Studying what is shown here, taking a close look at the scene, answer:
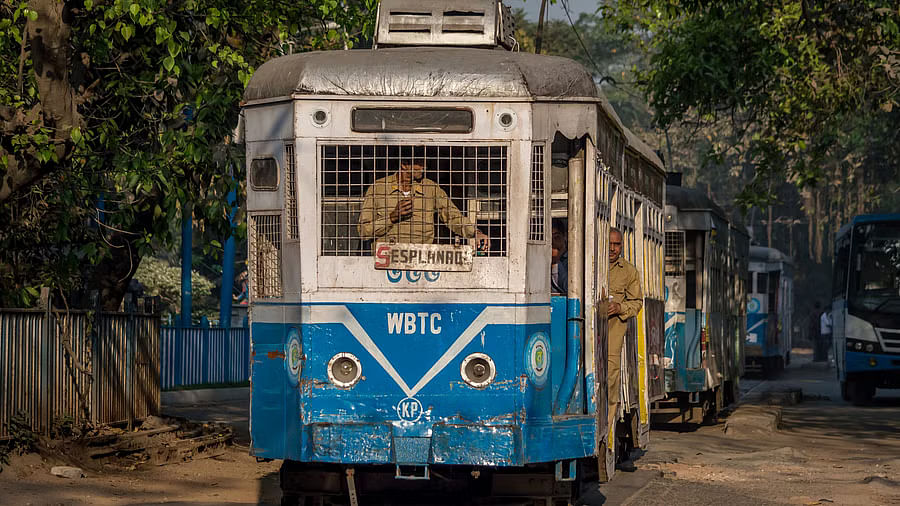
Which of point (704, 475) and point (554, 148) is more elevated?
point (554, 148)

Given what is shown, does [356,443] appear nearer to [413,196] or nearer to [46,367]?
[413,196]

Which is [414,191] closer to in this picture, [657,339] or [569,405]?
[569,405]

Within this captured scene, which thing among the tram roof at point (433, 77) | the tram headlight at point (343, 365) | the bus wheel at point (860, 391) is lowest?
the bus wheel at point (860, 391)

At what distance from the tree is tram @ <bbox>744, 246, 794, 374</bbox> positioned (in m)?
22.7

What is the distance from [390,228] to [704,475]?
6.34 meters

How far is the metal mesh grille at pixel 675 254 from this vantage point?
19375mm

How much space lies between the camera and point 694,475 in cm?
1408

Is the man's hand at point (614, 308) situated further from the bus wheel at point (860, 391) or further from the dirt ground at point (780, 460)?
the bus wheel at point (860, 391)

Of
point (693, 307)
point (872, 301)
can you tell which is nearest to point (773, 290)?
point (872, 301)

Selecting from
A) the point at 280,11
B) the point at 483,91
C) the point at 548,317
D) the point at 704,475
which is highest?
the point at 280,11

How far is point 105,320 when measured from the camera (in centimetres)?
1446

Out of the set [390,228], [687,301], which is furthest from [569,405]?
[687,301]

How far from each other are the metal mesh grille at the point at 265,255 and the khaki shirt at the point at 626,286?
294 centimetres

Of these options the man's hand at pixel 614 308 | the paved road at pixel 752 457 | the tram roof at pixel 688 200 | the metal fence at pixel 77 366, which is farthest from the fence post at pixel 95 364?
the tram roof at pixel 688 200
